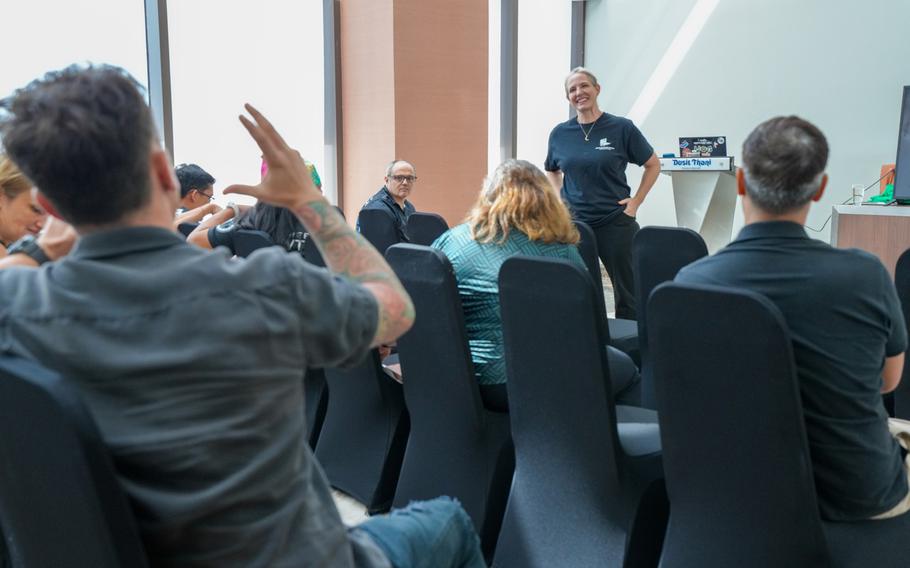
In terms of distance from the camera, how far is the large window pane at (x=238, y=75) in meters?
6.11

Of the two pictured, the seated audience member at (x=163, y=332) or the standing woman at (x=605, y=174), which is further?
the standing woman at (x=605, y=174)

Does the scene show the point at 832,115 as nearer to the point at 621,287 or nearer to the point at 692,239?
the point at 621,287

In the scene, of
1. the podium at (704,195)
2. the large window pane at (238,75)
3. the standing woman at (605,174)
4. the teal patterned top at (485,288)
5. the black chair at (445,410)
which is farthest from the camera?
the podium at (704,195)

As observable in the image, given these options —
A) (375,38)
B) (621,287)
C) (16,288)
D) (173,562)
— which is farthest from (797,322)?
(375,38)

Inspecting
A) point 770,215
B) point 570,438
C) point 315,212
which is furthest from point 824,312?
point 315,212

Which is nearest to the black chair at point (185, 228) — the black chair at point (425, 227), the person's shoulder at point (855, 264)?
the black chair at point (425, 227)

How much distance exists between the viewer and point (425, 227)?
4.34 m

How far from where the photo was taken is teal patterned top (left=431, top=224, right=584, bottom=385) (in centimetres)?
243

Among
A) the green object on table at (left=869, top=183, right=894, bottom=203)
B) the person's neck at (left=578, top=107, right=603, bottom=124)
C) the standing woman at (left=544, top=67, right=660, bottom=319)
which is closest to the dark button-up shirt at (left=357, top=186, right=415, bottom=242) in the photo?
the standing woman at (left=544, top=67, right=660, bottom=319)

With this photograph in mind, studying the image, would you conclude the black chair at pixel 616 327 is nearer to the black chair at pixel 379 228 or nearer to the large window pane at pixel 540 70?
the black chair at pixel 379 228

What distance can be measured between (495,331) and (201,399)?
62.1 inches

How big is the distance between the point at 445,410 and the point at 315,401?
0.90 m

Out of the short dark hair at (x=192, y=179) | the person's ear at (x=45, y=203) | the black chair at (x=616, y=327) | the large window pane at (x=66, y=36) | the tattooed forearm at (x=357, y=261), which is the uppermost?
the large window pane at (x=66, y=36)

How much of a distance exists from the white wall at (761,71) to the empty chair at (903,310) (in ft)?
16.3
